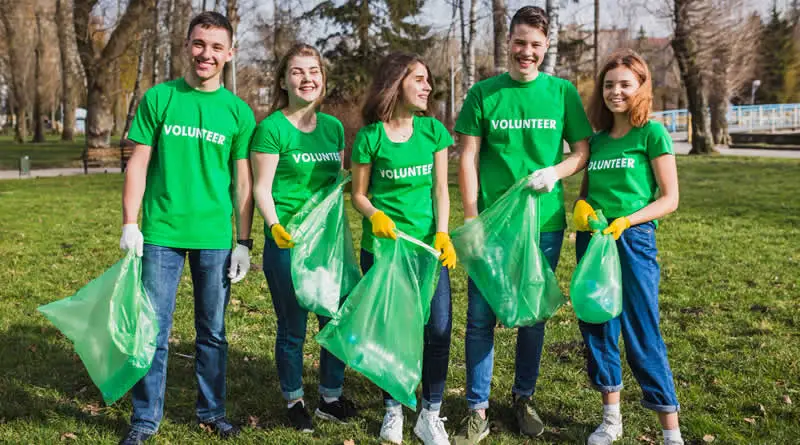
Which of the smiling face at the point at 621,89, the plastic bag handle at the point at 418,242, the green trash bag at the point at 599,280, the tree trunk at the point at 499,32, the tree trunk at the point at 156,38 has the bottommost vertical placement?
the green trash bag at the point at 599,280

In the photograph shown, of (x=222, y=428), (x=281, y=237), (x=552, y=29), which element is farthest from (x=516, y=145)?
(x=552, y=29)

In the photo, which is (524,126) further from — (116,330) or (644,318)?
(116,330)

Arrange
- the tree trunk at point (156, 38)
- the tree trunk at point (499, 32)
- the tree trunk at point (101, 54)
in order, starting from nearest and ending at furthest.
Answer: the tree trunk at point (499, 32) → the tree trunk at point (156, 38) → the tree trunk at point (101, 54)

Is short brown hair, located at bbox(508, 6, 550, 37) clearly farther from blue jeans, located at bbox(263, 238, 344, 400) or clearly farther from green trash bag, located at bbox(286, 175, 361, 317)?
blue jeans, located at bbox(263, 238, 344, 400)

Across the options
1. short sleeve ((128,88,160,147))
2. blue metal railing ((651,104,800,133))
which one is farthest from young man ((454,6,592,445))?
blue metal railing ((651,104,800,133))

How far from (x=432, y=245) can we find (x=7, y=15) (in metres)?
28.0

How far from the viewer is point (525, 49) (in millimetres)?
3156

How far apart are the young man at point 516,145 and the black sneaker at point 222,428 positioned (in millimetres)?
1043

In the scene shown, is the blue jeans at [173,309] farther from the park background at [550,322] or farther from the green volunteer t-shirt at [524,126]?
the green volunteer t-shirt at [524,126]

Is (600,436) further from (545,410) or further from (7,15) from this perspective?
(7,15)

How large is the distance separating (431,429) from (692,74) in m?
18.9

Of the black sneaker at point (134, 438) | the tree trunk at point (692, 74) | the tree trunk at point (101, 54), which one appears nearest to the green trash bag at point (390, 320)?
the black sneaker at point (134, 438)

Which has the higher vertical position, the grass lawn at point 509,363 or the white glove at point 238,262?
the white glove at point 238,262

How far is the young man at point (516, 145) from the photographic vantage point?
125 inches
